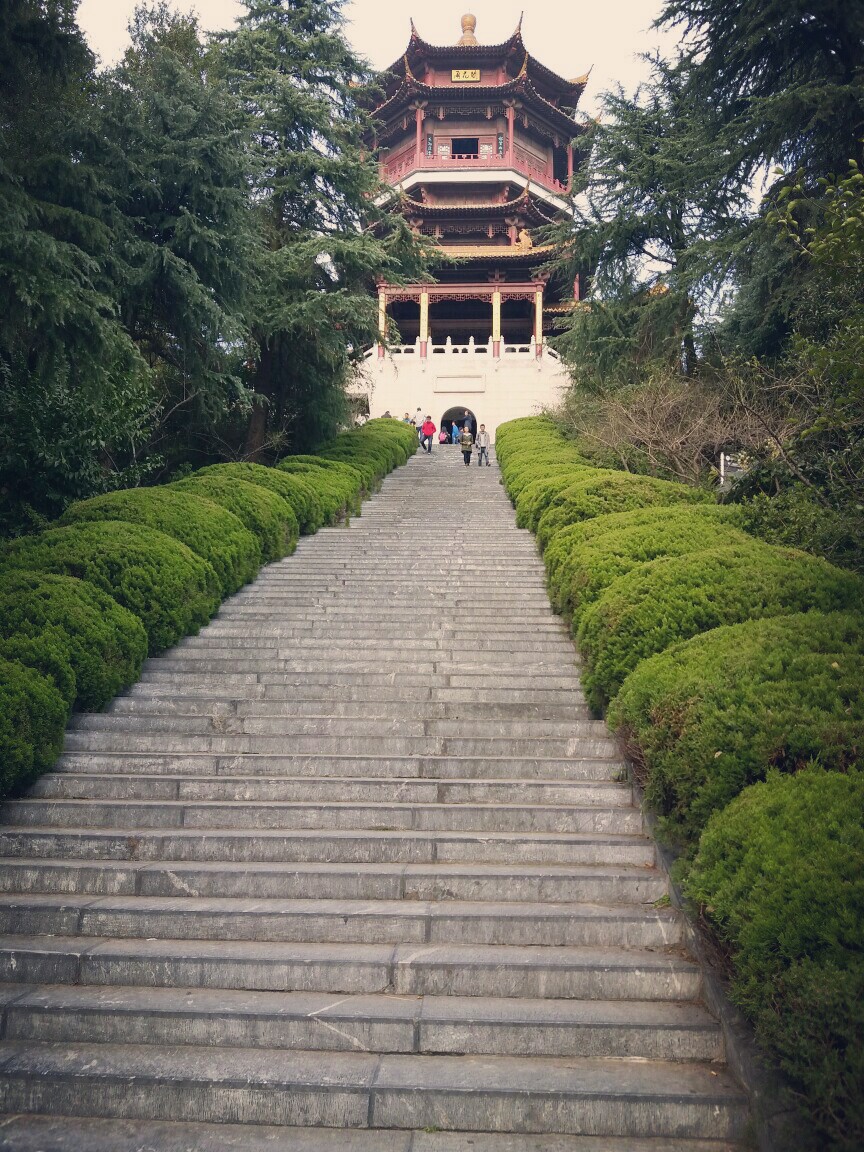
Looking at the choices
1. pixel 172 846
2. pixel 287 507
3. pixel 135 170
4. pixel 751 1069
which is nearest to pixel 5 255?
pixel 135 170

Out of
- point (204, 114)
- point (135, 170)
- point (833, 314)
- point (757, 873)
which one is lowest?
point (757, 873)

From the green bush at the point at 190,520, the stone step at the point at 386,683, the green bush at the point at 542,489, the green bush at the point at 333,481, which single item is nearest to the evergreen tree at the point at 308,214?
the green bush at the point at 333,481

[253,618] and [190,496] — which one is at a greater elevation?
[190,496]

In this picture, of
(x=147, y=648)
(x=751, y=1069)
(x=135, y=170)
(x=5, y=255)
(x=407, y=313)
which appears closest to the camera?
(x=751, y=1069)

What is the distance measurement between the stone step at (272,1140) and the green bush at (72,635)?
336 cm

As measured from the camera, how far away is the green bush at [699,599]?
19.5 feet

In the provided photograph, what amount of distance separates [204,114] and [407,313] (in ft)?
82.5

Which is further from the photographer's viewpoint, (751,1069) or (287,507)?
(287,507)

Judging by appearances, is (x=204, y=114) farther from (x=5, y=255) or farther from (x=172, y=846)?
(x=172, y=846)

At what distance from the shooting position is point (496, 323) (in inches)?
1337

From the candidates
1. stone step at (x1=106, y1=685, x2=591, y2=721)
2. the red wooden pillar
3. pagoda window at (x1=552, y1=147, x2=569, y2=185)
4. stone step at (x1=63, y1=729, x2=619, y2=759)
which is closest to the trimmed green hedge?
stone step at (x1=106, y1=685, x2=591, y2=721)

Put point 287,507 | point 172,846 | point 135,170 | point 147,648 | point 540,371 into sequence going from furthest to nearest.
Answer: point 540,371
point 287,507
point 135,170
point 147,648
point 172,846

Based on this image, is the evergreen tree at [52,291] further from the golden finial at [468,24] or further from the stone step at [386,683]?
the golden finial at [468,24]

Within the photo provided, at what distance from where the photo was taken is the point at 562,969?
3.91m
